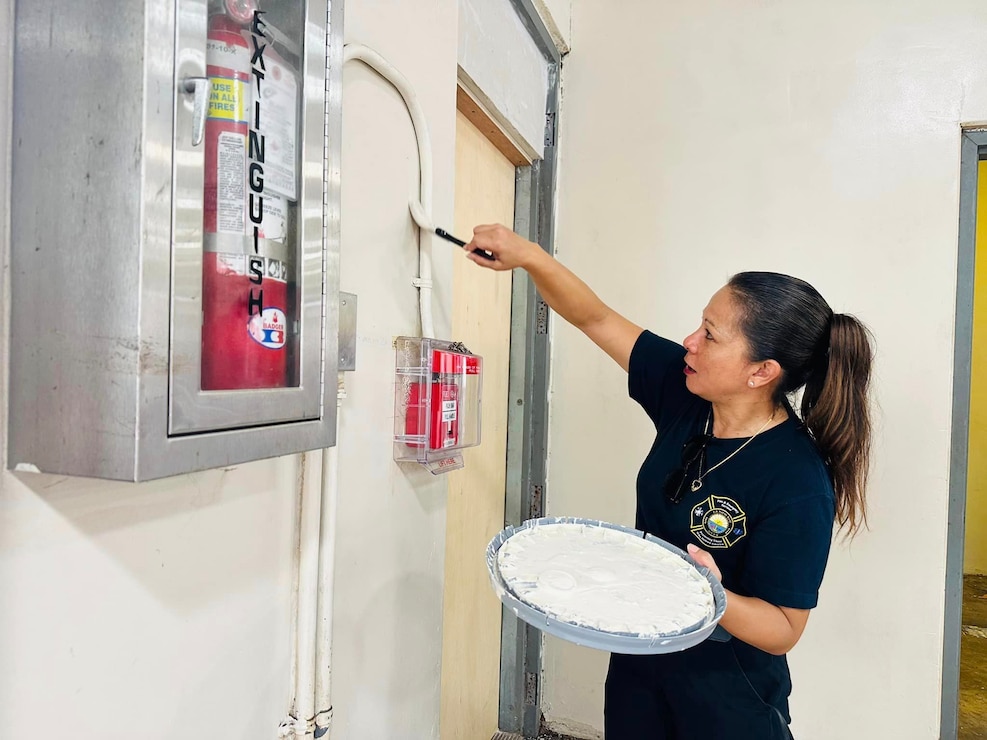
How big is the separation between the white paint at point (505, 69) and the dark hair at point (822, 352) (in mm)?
804

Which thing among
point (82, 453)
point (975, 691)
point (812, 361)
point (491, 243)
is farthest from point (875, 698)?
point (82, 453)

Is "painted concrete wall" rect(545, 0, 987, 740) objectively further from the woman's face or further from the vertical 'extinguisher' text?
the vertical 'extinguisher' text

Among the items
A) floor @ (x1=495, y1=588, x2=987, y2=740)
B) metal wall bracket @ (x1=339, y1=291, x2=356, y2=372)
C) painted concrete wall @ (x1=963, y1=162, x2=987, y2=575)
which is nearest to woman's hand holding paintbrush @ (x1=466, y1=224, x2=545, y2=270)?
metal wall bracket @ (x1=339, y1=291, x2=356, y2=372)

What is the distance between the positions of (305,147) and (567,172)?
1648 millimetres

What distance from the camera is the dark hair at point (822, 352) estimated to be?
1.17 m

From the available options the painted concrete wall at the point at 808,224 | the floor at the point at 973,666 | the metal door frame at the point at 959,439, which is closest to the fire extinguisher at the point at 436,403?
the painted concrete wall at the point at 808,224

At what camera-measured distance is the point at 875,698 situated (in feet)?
6.11

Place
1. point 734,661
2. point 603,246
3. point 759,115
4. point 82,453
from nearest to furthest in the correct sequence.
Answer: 1. point 82,453
2. point 734,661
3. point 759,115
4. point 603,246

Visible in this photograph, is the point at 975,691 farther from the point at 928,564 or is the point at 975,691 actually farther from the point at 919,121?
the point at 919,121

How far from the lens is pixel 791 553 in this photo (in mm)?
1066

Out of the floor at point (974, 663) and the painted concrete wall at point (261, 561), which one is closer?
the painted concrete wall at point (261, 561)

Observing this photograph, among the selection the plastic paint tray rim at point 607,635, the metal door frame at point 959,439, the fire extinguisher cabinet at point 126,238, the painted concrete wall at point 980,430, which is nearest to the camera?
the fire extinguisher cabinet at point 126,238

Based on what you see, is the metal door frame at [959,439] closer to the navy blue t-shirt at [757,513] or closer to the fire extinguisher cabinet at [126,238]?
the navy blue t-shirt at [757,513]

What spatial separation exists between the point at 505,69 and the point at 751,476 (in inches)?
48.5
